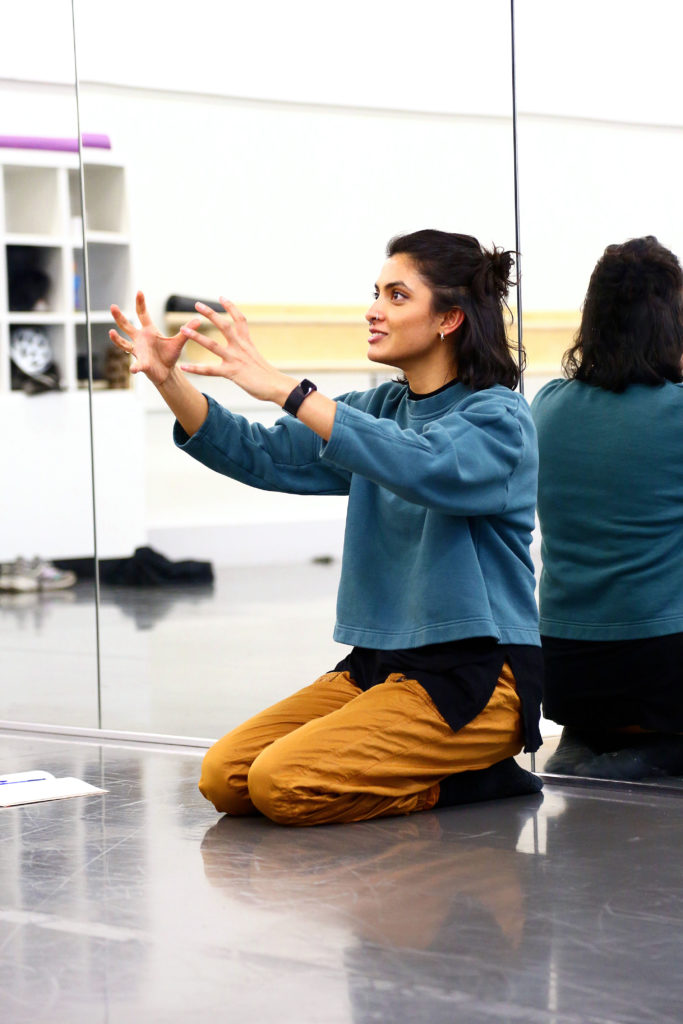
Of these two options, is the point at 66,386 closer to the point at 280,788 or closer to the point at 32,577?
the point at 32,577

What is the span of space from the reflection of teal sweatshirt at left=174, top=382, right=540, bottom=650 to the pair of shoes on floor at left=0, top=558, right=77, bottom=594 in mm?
1061

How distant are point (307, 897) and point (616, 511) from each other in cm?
103

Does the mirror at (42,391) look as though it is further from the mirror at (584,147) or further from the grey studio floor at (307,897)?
the mirror at (584,147)

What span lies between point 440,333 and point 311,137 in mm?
738

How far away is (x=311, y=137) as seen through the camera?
304 cm

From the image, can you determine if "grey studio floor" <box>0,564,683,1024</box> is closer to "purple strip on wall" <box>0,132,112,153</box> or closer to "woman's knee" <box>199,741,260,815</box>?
"woman's knee" <box>199,741,260,815</box>

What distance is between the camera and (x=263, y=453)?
264 cm

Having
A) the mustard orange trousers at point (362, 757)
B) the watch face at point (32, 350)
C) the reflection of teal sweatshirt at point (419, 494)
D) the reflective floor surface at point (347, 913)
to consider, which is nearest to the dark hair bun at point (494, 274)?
the reflection of teal sweatshirt at point (419, 494)

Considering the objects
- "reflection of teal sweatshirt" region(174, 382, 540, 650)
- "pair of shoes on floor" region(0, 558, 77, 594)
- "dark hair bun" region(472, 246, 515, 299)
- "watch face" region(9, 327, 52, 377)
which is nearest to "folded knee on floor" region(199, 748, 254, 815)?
"reflection of teal sweatshirt" region(174, 382, 540, 650)

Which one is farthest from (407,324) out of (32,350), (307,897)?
(32,350)

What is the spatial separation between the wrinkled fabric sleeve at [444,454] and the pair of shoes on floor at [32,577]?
1.45 metres

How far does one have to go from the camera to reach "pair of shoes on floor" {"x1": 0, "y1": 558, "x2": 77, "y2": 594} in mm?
3593

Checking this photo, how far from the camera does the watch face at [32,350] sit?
510cm

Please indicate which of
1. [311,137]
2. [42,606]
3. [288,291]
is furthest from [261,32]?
[42,606]
